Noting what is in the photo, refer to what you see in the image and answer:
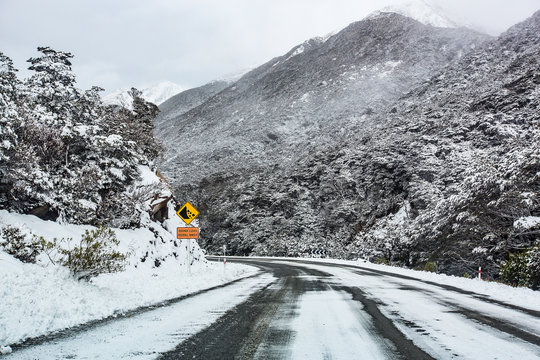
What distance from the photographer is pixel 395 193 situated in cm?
3700

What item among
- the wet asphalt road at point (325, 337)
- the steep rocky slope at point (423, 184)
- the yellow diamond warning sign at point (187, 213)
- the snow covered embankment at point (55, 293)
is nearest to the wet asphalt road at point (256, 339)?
the wet asphalt road at point (325, 337)

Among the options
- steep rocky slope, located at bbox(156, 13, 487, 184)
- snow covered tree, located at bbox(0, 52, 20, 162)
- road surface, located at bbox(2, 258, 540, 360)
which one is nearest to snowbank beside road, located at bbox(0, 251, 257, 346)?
road surface, located at bbox(2, 258, 540, 360)

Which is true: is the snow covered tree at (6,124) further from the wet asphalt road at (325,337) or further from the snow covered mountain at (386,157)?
the snow covered mountain at (386,157)

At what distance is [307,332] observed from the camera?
199 inches

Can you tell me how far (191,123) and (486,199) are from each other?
78521 millimetres

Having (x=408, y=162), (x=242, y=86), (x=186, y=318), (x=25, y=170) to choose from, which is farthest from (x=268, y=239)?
(x=242, y=86)

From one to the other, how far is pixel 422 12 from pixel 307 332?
120m

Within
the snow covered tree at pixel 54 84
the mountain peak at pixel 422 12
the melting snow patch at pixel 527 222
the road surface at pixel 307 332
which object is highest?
the mountain peak at pixel 422 12

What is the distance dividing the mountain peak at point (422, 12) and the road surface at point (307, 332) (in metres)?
105

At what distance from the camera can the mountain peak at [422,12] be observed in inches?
3802

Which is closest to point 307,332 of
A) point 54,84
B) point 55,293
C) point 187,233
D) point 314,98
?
point 55,293

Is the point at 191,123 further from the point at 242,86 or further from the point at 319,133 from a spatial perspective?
the point at 319,133

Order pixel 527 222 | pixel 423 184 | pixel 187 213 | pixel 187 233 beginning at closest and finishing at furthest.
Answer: pixel 187 233 < pixel 187 213 < pixel 527 222 < pixel 423 184

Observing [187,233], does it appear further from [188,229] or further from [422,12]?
[422,12]
